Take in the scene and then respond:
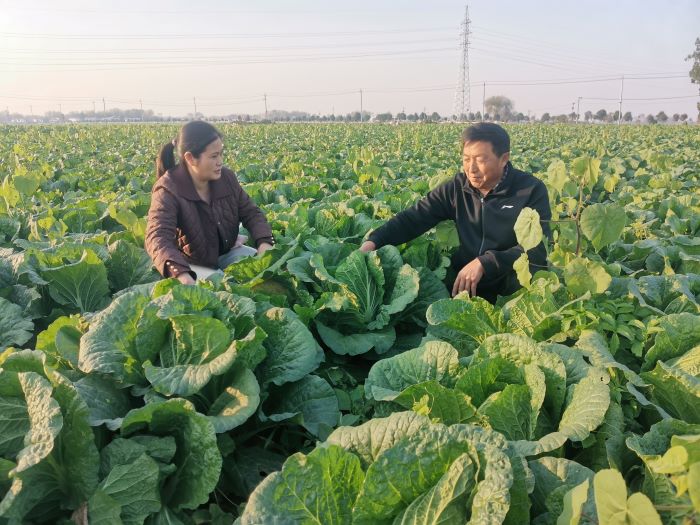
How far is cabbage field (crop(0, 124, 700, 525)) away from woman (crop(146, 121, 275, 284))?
1.26 ft

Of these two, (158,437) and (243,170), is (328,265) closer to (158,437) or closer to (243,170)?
(158,437)

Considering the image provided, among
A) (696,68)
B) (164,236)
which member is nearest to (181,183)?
(164,236)

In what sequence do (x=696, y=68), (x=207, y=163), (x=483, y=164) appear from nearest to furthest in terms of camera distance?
(x=483, y=164) < (x=207, y=163) < (x=696, y=68)

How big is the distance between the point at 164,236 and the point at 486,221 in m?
2.08

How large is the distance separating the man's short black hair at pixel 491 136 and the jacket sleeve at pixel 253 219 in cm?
165

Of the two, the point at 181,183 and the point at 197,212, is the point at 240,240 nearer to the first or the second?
the point at 197,212

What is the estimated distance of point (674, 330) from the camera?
6.72ft

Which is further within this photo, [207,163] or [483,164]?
[207,163]

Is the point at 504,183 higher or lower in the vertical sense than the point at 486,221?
higher

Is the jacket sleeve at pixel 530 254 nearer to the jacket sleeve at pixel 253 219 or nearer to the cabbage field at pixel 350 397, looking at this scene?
the cabbage field at pixel 350 397

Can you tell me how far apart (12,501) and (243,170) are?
9870 millimetres

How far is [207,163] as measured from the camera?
3701 millimetres

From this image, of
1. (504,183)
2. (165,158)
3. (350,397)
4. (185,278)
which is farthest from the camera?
(165,158)

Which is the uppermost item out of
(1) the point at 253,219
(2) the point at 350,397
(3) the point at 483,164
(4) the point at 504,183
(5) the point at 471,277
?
(3) the point at 483,164
